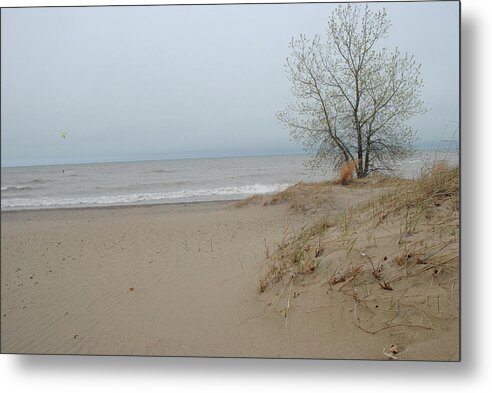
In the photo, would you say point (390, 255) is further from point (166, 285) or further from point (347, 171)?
point (166, 285)

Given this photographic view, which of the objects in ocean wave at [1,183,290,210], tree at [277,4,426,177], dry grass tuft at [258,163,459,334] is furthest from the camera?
ocean wave at [1,183,290,210]

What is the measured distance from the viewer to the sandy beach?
7.88 feet

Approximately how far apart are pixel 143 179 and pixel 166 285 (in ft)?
1.92

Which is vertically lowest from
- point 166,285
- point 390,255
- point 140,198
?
point 166,285

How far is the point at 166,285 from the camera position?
8.34ft

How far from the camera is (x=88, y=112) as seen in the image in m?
2.59

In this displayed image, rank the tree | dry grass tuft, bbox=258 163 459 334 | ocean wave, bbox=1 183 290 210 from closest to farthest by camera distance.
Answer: dry grass tuft, bbox=258 163 459 334
the tree
ocean wave, bbox=1 183 290 210

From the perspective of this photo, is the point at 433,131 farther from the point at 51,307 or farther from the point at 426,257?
the point at 51,307

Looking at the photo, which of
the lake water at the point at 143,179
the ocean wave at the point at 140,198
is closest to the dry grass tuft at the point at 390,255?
the lake water at the point at 143,179

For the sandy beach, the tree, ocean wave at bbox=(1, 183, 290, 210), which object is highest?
the tree

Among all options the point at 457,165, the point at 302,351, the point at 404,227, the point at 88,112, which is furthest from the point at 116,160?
the point at 457,165

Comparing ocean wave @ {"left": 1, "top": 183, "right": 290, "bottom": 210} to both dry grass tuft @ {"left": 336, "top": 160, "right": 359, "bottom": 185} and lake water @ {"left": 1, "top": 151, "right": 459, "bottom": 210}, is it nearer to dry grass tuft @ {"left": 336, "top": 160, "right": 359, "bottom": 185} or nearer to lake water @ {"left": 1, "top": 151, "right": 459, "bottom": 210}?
lake water @ {"left": 1, "top": 151, "right": 459, "bottom": 210}

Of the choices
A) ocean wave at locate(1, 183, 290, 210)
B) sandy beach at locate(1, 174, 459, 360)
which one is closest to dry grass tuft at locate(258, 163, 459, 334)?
sandy beach at locate(1, 174, 459, 360)

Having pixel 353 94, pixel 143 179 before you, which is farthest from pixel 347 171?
pixel 143 179
